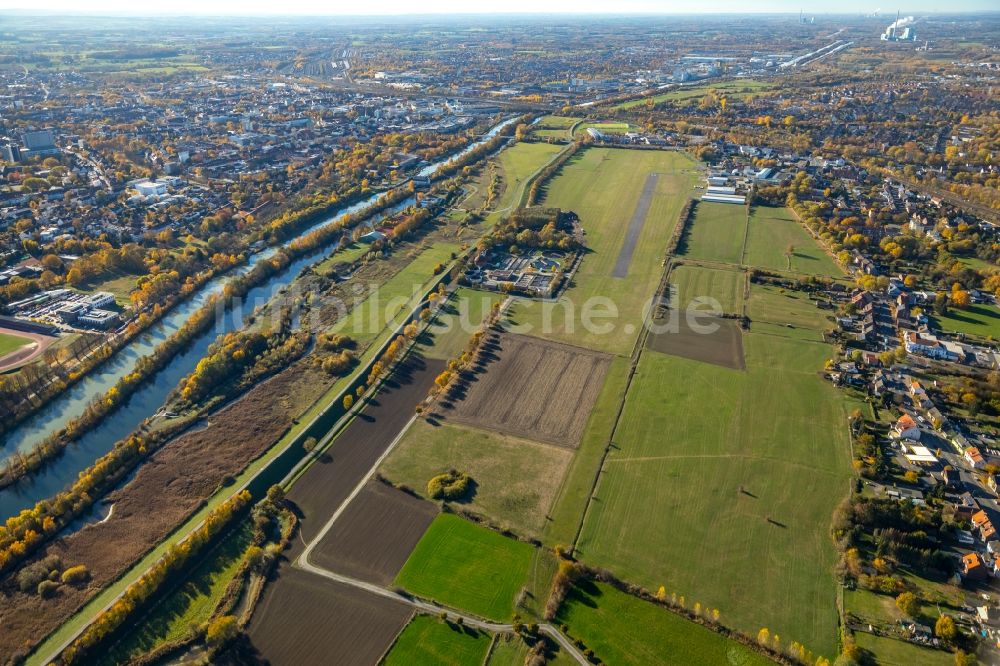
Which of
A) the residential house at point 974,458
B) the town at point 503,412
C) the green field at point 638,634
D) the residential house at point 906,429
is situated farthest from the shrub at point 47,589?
the residential house at point 974,458

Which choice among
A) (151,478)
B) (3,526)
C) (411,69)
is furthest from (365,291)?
(411,69)

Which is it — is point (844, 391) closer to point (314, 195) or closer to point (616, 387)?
point (616, 387)

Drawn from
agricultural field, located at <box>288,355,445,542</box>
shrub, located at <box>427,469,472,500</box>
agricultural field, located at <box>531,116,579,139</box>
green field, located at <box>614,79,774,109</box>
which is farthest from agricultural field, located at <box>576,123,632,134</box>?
shrub, located at <box>427,469,472,500</box>

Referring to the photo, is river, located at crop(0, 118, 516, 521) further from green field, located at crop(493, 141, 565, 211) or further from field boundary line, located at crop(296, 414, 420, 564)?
green field, located at crop(493, 141, 565, 211)

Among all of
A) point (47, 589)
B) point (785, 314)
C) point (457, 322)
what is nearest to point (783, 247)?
point (785, 314)

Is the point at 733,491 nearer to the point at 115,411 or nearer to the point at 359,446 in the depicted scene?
the point at 359,446
